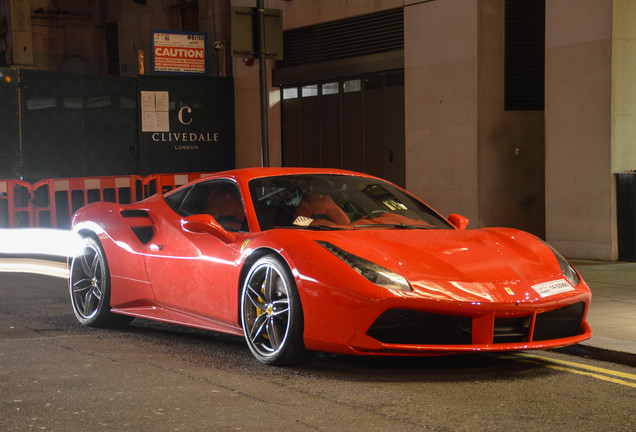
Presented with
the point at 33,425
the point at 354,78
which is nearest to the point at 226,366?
the point at 33,425

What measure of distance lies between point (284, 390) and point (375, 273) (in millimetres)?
849

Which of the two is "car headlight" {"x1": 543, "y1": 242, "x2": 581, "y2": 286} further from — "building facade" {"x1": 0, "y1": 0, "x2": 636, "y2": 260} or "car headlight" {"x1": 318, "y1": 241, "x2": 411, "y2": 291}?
"building facade" {"x1": 0, "y1": 0, "x2": 636, "y2": 260}

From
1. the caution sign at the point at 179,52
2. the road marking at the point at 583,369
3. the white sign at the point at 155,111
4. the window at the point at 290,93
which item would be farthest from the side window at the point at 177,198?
the white sign at the point at 155,111

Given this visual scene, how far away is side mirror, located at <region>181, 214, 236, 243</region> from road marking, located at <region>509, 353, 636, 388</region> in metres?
2.08

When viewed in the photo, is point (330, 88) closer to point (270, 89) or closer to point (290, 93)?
point (290, 93)

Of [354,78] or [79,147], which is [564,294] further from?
[79,147]

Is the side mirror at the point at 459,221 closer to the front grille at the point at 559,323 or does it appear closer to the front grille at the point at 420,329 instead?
the front grille at the point at 559,323

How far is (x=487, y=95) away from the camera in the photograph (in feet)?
50.4

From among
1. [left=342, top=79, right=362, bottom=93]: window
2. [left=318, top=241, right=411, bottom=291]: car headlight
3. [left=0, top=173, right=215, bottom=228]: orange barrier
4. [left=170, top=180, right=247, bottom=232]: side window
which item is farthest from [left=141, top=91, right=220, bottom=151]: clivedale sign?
[left=318, top=241, right=411, bottom=291]: car headlight

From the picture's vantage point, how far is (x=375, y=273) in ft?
19.0

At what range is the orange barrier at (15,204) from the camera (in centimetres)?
1811

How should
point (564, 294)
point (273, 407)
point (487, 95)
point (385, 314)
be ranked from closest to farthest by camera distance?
point (273, 407) → point (385, 314) → point (564, 294) → point (487, 95)

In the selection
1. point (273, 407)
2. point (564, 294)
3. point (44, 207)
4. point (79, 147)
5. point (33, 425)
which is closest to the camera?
point (33, 425)

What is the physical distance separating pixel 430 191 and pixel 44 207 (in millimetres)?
7280
